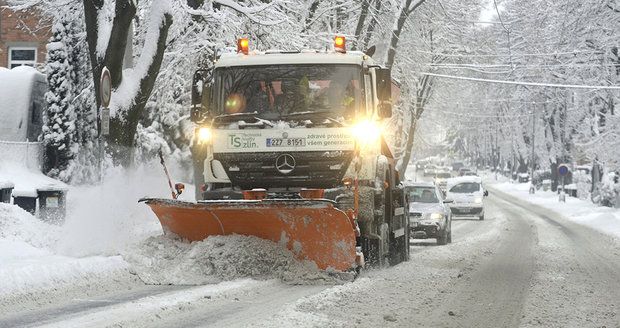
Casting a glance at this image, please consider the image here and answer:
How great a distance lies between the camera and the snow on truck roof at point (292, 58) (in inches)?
542

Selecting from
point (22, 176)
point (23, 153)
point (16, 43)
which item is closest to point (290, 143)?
point (22, 176)

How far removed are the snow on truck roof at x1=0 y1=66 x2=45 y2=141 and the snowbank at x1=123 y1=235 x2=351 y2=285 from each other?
19900 mm

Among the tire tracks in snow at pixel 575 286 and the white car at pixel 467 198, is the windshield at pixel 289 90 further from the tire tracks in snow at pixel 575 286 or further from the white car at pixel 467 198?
the white car at pixel 467 198

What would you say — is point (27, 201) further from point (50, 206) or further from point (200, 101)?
point (200, 101)

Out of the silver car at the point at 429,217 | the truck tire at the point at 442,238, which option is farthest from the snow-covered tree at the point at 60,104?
the truck tire at the point at 442,238

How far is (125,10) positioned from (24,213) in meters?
4.05

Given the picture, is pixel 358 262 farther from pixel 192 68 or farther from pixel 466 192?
pixel 466 192

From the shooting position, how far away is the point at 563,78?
49.7m

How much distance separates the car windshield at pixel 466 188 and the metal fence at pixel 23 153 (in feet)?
58.8

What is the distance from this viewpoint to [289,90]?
13633 mm

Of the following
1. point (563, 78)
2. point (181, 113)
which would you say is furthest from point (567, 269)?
point (563, 78)

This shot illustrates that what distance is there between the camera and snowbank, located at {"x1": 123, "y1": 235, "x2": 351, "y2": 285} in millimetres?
12672

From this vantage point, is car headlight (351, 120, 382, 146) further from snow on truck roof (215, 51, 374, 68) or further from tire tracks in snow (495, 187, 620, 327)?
tire tracks in snow (495, 187, 620, 327)

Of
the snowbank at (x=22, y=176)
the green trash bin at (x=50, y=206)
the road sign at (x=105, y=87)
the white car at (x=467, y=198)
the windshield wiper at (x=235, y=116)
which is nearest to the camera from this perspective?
the windshield wiper at (x=235, y=116)
